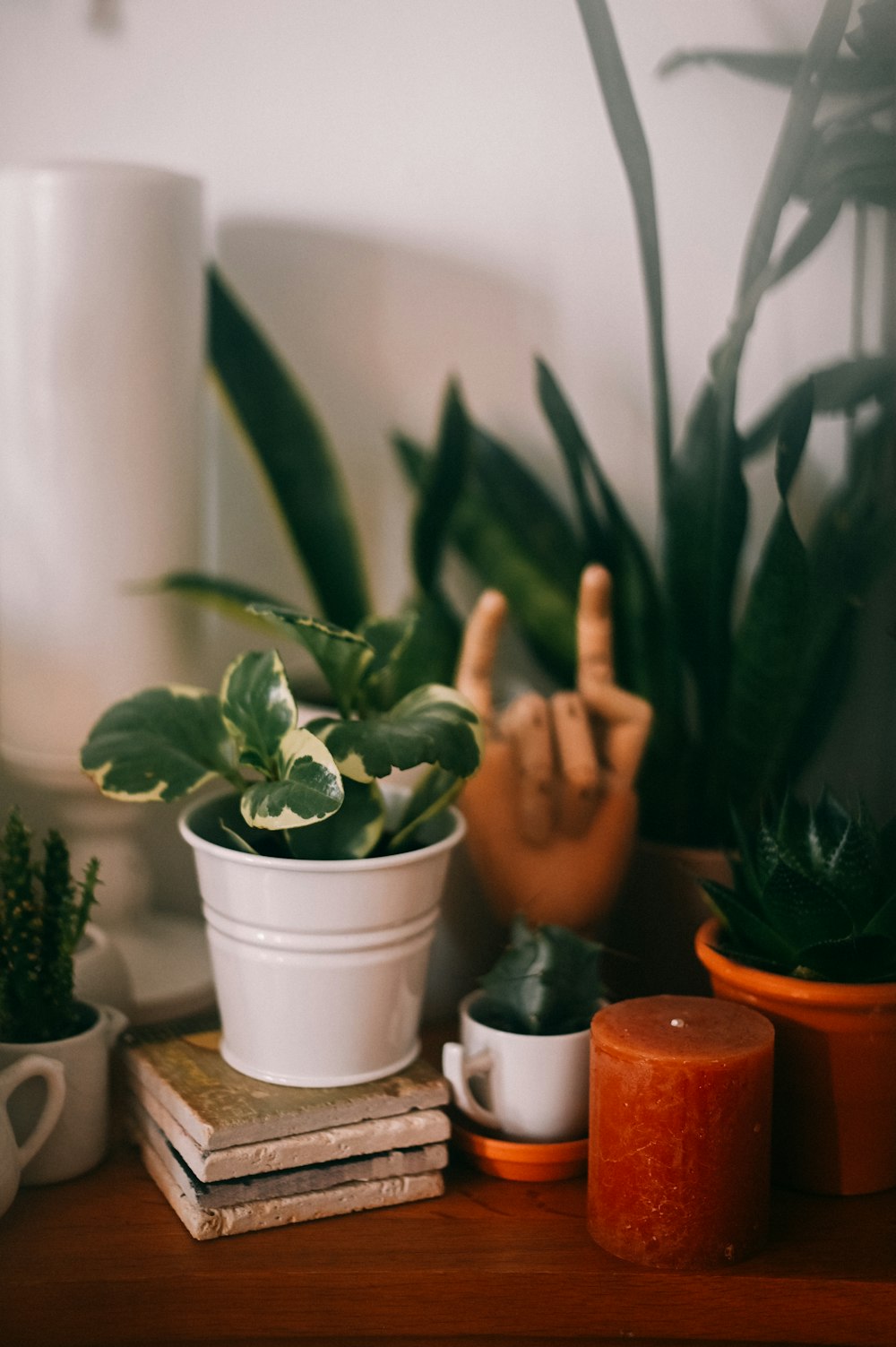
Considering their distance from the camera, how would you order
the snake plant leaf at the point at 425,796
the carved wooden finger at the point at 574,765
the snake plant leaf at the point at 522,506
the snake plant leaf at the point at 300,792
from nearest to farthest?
1. the snake plant leaf at the point at 300,792
2. the snake plant leaf at the point at 425,796
3. the carved wooden finger at the point at 574,765
4. the snake plant leaf at the point at 522,506

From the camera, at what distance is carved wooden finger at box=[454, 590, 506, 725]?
2.45 ft

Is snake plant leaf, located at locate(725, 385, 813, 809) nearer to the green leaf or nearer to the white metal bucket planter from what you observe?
the green leaf

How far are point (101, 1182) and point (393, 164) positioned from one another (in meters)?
0.66

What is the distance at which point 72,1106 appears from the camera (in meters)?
0.62

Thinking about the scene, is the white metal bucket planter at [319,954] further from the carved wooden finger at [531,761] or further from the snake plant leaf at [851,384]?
the snake plant leaf at [851,384]

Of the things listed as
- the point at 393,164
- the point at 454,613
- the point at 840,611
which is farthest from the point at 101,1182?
the point at 393,164

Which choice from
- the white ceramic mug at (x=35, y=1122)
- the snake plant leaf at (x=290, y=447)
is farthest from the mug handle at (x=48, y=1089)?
→ the snake plant leaf at (x=290, y=447)

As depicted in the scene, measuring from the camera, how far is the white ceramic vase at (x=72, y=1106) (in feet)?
1.98

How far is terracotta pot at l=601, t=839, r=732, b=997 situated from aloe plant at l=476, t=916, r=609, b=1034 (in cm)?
13

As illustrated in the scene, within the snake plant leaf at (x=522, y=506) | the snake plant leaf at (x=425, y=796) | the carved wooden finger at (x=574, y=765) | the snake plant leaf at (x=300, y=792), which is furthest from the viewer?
the snake plant leaf at (x=522, y=506)

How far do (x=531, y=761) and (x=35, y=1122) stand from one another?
335 mm

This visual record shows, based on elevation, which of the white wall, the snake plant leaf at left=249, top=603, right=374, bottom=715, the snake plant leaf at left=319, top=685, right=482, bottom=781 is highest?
the white wall

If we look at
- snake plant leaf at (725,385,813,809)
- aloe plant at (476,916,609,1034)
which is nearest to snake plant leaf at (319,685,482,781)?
aloe plant at (476,916,609,1034)

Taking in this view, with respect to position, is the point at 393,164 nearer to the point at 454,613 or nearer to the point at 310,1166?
the point at 454,613
